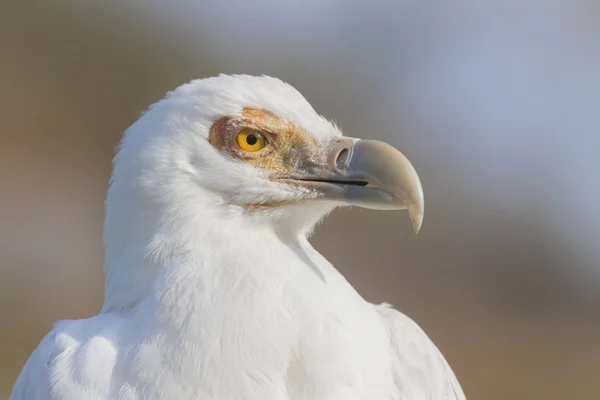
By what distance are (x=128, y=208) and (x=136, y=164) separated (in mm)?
176

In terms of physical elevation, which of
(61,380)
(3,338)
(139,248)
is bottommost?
(3,338)

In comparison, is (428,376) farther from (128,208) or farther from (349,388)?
(128,208)

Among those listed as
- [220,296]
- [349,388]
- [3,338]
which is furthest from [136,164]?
[3,338]

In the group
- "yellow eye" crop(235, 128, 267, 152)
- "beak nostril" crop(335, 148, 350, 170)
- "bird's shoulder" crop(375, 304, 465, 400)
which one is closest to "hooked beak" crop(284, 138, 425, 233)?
"beak nostril" crop(335, 148, 350, 170)

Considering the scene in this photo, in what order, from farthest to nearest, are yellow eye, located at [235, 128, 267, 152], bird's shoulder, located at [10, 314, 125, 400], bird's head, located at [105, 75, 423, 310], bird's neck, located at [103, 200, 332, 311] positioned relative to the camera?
yellow eye, located at [235, 128, 267, 152] < bird's head, located at [105, 75, 423, 310] < bird's neck, located at [103, 200, 332, 311] < bird's shoulder, located at [10, 314, 125, 400]

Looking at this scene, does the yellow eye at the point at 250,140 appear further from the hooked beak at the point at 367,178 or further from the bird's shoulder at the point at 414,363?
the bird's shoulder at the point at 414,363

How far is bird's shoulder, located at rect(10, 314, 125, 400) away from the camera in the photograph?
2639mm

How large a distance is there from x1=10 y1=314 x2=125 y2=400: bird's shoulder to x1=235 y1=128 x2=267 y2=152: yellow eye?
2.77 ft

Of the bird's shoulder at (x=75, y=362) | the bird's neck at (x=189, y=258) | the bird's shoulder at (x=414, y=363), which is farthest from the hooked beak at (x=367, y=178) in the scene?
the bird's shoulder at (x=75, y=362)

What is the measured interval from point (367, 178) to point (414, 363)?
810mm

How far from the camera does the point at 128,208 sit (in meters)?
2.95

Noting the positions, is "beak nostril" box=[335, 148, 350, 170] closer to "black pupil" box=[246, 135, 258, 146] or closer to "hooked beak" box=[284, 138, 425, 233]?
"hooked beak" box=[284, 138, 425, 233]

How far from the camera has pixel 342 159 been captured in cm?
313

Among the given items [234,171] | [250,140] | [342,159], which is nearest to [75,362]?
[234,171]
